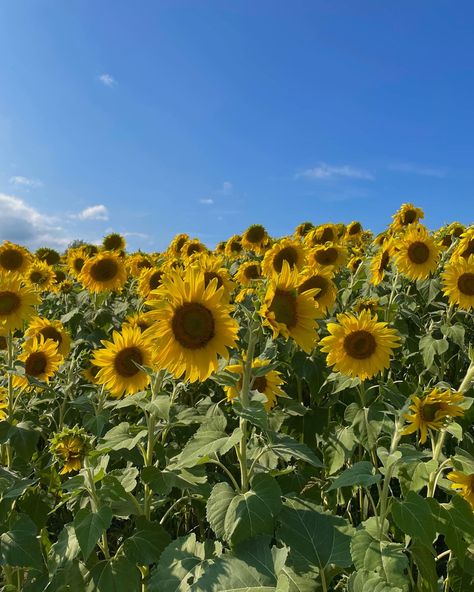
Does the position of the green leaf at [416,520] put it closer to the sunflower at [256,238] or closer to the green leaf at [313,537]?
the green leaf at [313,537]

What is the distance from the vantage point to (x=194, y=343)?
2.69 meters

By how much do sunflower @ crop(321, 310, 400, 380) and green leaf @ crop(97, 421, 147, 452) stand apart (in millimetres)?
1558

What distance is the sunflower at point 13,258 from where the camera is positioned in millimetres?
7043

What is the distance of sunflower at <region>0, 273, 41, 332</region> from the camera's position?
4.35 m

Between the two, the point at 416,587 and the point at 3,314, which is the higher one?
the point at 3,314

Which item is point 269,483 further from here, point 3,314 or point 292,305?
point 3,314

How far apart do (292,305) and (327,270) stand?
1.96 m

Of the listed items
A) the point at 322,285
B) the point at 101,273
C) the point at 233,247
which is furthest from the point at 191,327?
the point at 233,247

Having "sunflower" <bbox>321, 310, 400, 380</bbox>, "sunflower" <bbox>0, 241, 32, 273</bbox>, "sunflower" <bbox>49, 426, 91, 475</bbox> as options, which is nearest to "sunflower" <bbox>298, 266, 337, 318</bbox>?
"sunflower" <bbox>321, 310, 400, 380</bbox>

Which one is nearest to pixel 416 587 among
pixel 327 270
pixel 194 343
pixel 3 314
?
pixel 194 343

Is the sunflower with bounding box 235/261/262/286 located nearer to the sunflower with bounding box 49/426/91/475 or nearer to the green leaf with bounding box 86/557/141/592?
the sunflower with bounding box 49/426/91/475

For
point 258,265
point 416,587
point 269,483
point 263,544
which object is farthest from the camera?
point 258,265

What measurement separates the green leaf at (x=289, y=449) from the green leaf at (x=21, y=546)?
1.44 m

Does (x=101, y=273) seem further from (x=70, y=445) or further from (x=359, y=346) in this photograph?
(x=70, y=445)
